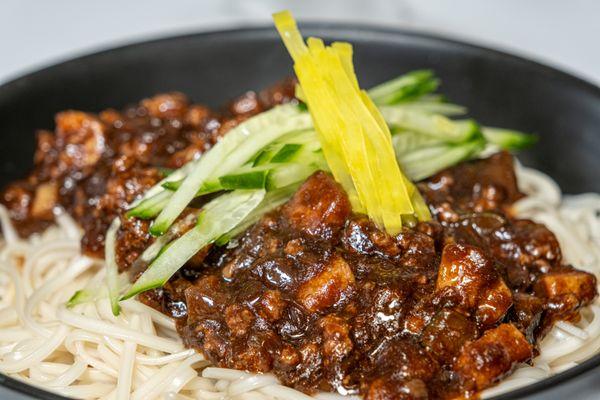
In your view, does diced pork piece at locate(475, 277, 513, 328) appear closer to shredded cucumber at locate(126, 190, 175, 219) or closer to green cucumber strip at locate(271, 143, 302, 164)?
green cucumber strip at locate(271, 143, 302, 164)

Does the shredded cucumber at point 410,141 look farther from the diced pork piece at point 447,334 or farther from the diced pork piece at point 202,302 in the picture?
the diced pork piece at point 202,302

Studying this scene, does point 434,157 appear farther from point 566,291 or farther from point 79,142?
point 79,142

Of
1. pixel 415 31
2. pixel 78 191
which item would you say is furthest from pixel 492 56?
pixel 78 191

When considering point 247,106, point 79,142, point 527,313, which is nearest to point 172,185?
point 247,106

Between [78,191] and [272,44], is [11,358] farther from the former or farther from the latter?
[272,44]

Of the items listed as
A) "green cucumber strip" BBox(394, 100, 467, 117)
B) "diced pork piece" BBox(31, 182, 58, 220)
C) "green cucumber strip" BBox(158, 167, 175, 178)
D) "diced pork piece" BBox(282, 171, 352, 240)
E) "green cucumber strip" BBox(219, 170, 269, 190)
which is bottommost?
"diced pork piece" BBox(31, 182, 58, 220)

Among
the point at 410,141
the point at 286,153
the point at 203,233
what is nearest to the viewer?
the point at 203,233

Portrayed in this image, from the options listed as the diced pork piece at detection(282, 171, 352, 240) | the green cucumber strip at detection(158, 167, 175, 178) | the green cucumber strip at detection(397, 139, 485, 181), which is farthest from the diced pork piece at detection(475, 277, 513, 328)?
the green cucumber strip at detection(158, 167, 175, 178)
